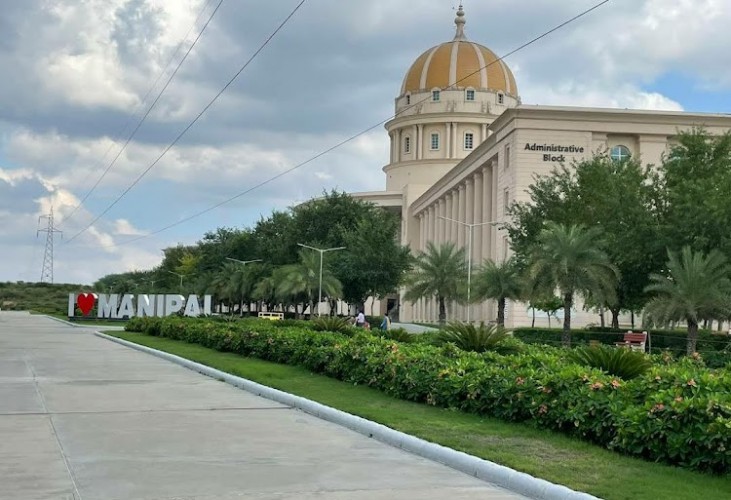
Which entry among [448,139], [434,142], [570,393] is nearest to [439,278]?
[570,393]

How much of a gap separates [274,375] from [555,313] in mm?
47231

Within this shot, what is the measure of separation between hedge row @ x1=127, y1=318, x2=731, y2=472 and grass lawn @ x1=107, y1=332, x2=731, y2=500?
0.20m

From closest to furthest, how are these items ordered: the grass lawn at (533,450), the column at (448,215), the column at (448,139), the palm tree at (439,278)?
the grass lawn at (533,450) < the palm tree at (439,278) < the column at (448,215) < the column at (448,139)

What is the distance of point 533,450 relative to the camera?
10.4 meters

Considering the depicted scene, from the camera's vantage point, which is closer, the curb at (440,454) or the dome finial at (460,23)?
the curb at (440,454)

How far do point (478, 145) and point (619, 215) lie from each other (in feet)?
187

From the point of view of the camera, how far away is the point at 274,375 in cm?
2025

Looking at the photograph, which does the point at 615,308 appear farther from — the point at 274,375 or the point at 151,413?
the point at 151,413

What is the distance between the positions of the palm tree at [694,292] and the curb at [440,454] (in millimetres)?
19259

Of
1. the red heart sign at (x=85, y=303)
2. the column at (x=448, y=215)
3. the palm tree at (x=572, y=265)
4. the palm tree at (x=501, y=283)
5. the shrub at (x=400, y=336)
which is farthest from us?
the column at (x=448, y=215)

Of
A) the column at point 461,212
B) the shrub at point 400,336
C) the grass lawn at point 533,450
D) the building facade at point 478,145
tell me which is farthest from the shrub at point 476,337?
the column at point 461,212

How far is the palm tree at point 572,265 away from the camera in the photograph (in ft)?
125

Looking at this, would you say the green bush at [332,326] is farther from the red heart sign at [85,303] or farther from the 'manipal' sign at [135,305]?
the red heart sign at [85,303]

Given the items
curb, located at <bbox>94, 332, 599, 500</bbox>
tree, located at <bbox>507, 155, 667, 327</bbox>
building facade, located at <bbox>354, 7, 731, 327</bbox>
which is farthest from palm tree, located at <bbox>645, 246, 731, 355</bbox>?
curb, located at <bbox>94, 332, 599, 500</bbox>
